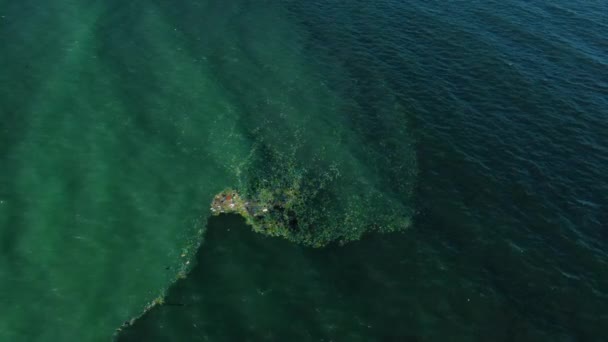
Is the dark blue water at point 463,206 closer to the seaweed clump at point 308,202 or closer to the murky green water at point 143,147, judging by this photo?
the seaweed clump at point 308,202

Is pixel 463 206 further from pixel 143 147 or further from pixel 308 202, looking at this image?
pixel 143 147

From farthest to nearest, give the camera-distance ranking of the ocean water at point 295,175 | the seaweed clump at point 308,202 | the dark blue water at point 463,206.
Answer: the seaweed clump at point 308,202 < the dark blue water at point 463,206 < the ocean water at point 295,175

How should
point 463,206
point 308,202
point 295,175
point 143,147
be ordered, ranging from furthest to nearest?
point 143,147 → point 463,206 → point 295,175 → point 308,202

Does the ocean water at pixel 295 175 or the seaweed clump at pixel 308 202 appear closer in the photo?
the ocean water at pixel 295 175

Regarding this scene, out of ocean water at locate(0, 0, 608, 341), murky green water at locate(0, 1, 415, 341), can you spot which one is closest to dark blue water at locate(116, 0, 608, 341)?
ocean water at locate(0, 0, 608, 341)

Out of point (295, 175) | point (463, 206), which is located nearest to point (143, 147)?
point (295, 175)

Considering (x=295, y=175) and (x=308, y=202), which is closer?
(x=308, y=202)

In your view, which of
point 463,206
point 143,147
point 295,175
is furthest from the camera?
point 143,147

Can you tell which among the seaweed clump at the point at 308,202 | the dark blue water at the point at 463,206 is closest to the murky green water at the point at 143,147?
the seaweed clump at the point at 308,202

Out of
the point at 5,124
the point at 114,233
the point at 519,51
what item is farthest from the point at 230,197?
the point at 519,51
